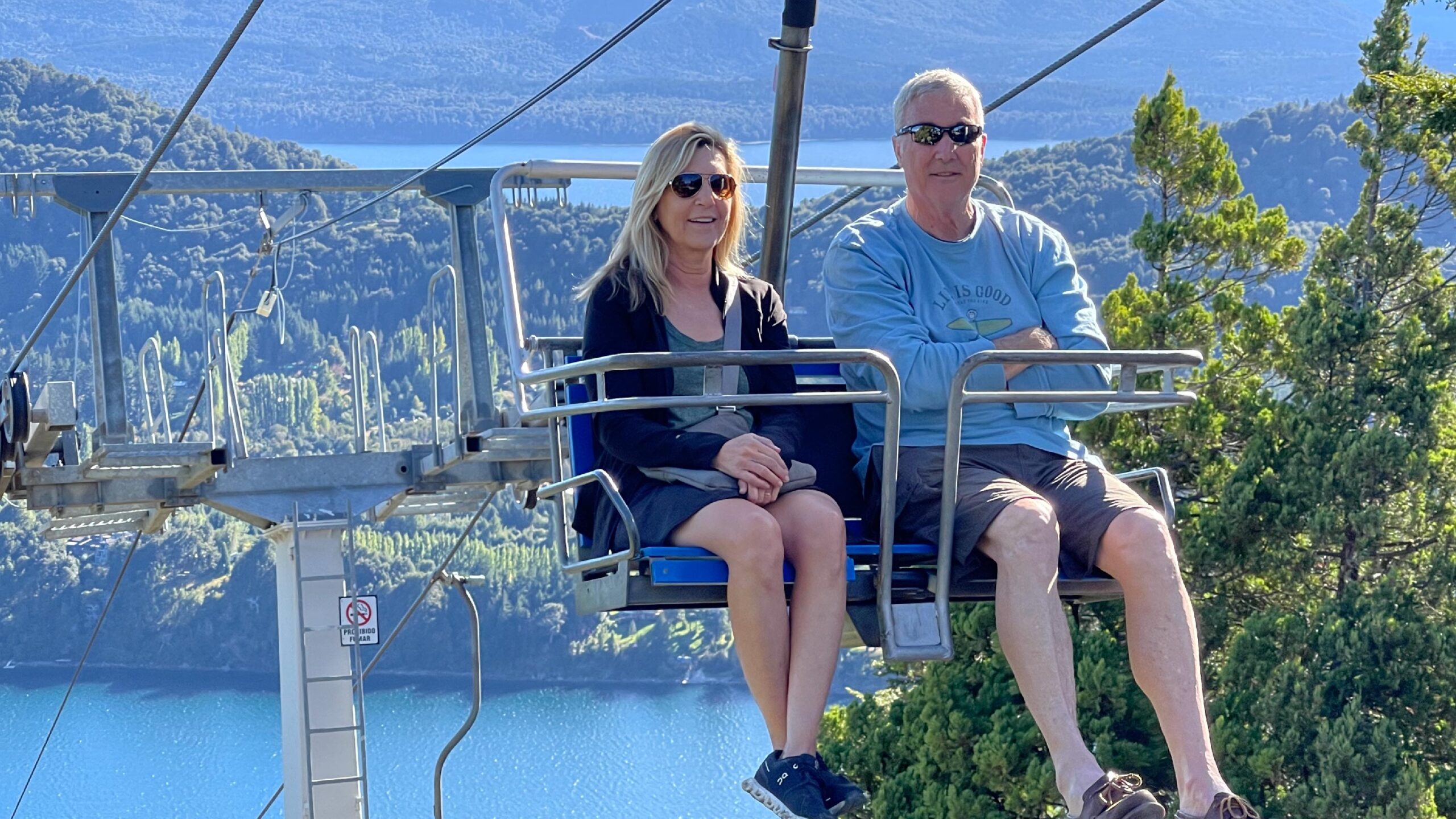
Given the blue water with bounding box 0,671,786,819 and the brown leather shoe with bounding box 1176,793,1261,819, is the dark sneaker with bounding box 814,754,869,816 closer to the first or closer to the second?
the brown leather shoe with bounding box 1176,793,1261,819

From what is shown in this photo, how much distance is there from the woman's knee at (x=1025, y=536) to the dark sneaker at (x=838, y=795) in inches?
20.4

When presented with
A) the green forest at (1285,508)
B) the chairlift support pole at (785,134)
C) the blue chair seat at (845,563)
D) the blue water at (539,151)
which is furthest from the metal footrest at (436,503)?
the blue water at (539,151)

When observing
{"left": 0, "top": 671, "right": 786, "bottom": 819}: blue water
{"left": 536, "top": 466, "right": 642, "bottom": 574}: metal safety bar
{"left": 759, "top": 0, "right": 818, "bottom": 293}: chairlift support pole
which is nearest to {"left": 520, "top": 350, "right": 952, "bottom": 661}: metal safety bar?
{"left": 536, "top": 466, "right": 642, "bottom": 574}: metal safety bar

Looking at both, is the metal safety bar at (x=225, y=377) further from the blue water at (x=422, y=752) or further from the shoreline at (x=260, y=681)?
the shoreline at (x=260, y=681)

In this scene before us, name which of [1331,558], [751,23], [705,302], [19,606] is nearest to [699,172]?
[705,302]

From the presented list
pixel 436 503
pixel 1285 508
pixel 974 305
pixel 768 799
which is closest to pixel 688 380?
pixel 974 305

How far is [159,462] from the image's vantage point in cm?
975

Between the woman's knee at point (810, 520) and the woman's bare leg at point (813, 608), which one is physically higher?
the woman's knee at point (810, 520)

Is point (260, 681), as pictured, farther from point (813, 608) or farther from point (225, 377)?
point (813, 608)

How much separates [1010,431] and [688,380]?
69 cm

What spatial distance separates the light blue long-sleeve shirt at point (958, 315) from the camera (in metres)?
4.00

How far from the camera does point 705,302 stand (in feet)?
13.5

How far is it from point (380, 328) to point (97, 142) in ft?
37.5

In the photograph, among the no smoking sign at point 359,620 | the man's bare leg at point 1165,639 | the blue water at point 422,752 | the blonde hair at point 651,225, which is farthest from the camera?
the blue water at point 422,752
